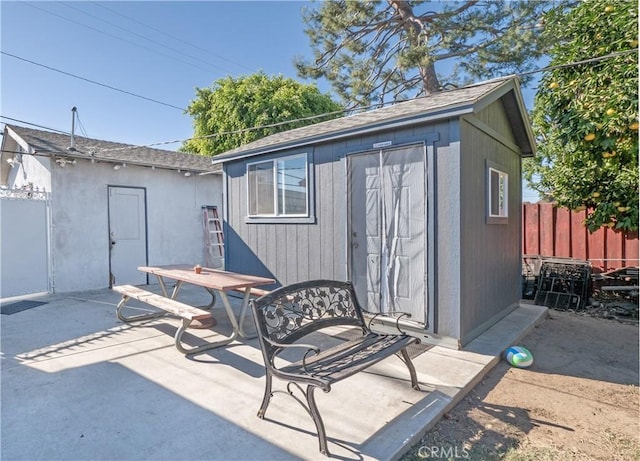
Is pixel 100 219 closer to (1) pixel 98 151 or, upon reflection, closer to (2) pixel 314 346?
(1) pixel 98 151

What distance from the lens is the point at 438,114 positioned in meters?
3.94


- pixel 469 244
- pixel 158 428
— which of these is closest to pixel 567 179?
pixel 469 244

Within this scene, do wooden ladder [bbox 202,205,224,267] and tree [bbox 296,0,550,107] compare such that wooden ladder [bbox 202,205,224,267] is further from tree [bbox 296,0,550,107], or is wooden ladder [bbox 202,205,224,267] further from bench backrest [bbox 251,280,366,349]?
bench backrest [bbox 251,280,366,349]

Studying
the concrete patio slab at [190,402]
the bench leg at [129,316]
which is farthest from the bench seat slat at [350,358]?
the bench leg at [129,316]

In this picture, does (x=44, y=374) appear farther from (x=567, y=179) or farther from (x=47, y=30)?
(x=47, y=30)

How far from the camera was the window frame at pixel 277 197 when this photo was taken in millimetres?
5453

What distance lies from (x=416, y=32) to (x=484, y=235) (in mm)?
9228

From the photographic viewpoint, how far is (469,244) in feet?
13.6

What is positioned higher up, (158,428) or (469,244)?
(469,244)

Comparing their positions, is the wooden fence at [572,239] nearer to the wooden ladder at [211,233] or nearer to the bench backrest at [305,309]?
the bench backrest at [305,309]

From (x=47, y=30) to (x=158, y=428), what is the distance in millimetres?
9966

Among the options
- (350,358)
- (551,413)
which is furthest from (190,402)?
(551,413)

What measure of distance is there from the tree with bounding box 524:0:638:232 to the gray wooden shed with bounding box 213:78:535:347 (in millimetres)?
692

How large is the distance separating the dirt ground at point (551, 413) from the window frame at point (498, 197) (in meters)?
1.73
